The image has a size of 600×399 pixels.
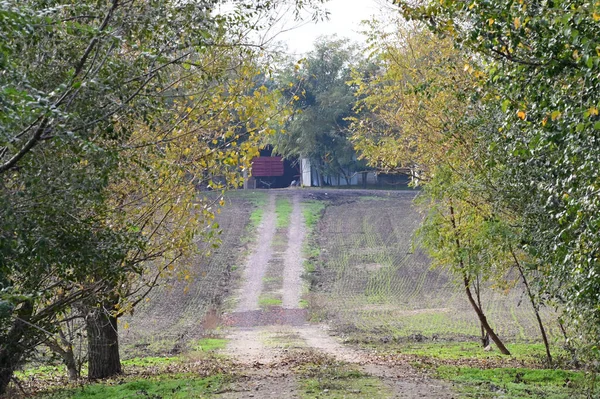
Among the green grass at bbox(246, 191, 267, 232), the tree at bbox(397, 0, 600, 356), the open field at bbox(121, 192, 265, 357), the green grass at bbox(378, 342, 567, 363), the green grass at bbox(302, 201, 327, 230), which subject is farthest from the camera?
the green grass at bbox(302, 201, 327, 230)

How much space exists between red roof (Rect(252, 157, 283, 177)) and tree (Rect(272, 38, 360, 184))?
3.93 m

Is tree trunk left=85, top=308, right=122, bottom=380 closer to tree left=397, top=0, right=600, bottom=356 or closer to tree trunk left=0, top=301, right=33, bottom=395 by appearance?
tree trunk left=0, top=301, right=33, bottom=395

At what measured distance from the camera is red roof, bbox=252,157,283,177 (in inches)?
2441

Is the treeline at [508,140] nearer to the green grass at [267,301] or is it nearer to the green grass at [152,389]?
the green grass at [152,389]

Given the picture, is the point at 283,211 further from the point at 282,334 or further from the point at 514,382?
the point at 514,382

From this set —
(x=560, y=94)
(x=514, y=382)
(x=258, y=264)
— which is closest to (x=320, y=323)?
(x=258, y=264)

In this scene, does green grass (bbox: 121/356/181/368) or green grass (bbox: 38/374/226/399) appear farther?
green grass (bbox: 121/356/181/368)

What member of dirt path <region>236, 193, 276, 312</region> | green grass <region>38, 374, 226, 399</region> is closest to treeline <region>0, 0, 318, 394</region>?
green grass <region>38, 374, 226, 399</region>

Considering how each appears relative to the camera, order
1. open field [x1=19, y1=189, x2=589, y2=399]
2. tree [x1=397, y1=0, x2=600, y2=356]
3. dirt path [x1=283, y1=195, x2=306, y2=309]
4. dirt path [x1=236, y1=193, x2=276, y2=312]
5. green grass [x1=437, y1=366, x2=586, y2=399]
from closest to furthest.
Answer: tree [x1=397, y1=0, x2=600, y2=356]
green grass [x1=437, y1=366, x2=586, y2=399]
open field [x1=19, y1=189, x2=589, y2=399]
dirt path [x1=236, y1=193, x2=276, y2=312]
dirt path [x1=283, y1=195, x2=306, y2=309]

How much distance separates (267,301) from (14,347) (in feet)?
78.1

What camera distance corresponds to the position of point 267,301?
32.5m

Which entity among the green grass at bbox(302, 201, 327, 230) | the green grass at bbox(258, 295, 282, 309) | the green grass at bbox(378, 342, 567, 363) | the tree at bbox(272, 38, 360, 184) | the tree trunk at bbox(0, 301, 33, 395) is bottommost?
the green grass at bbox(258, 295, 282, 309)

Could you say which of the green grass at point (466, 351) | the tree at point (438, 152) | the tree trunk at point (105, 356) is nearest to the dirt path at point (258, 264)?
the green grass at point (466, 351)

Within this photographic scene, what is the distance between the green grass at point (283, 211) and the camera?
1871 inches
